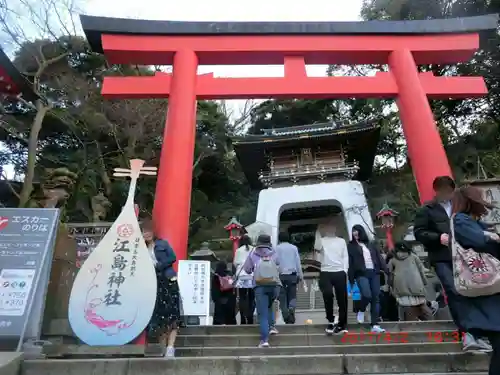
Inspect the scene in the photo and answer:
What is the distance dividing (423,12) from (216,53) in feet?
50.9

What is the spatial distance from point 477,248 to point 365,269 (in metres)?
2.50

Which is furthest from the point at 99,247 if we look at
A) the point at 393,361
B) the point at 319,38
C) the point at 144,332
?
the point at 319,38

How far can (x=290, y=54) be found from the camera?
822 cm

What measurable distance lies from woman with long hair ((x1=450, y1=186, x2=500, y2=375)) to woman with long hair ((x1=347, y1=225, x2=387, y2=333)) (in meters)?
2.28

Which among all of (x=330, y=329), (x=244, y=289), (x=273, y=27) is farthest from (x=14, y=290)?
(x=273, y=27)

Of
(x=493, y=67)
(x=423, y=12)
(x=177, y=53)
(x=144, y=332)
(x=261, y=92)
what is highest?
(x=423, y=12)

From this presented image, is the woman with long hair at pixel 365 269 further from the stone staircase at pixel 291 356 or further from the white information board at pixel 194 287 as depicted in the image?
the white information board at pixel 194 287

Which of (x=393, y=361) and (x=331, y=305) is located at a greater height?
(x=331, y=305)

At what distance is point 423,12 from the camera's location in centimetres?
1959

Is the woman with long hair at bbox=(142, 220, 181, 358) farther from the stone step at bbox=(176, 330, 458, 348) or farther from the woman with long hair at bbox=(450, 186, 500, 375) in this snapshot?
the woman with long hair at bbox=(450, 186, 500, 375)

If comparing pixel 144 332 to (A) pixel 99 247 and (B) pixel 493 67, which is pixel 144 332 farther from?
(B) pixel 493 67

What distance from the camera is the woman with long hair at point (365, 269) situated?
15.4 ft

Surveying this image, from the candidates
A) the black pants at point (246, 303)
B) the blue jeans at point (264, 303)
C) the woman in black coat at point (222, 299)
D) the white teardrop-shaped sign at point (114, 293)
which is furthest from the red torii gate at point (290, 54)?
the blue jeans at point (264, 303)

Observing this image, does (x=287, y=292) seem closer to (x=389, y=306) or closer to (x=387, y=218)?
(x=389, y=306)
